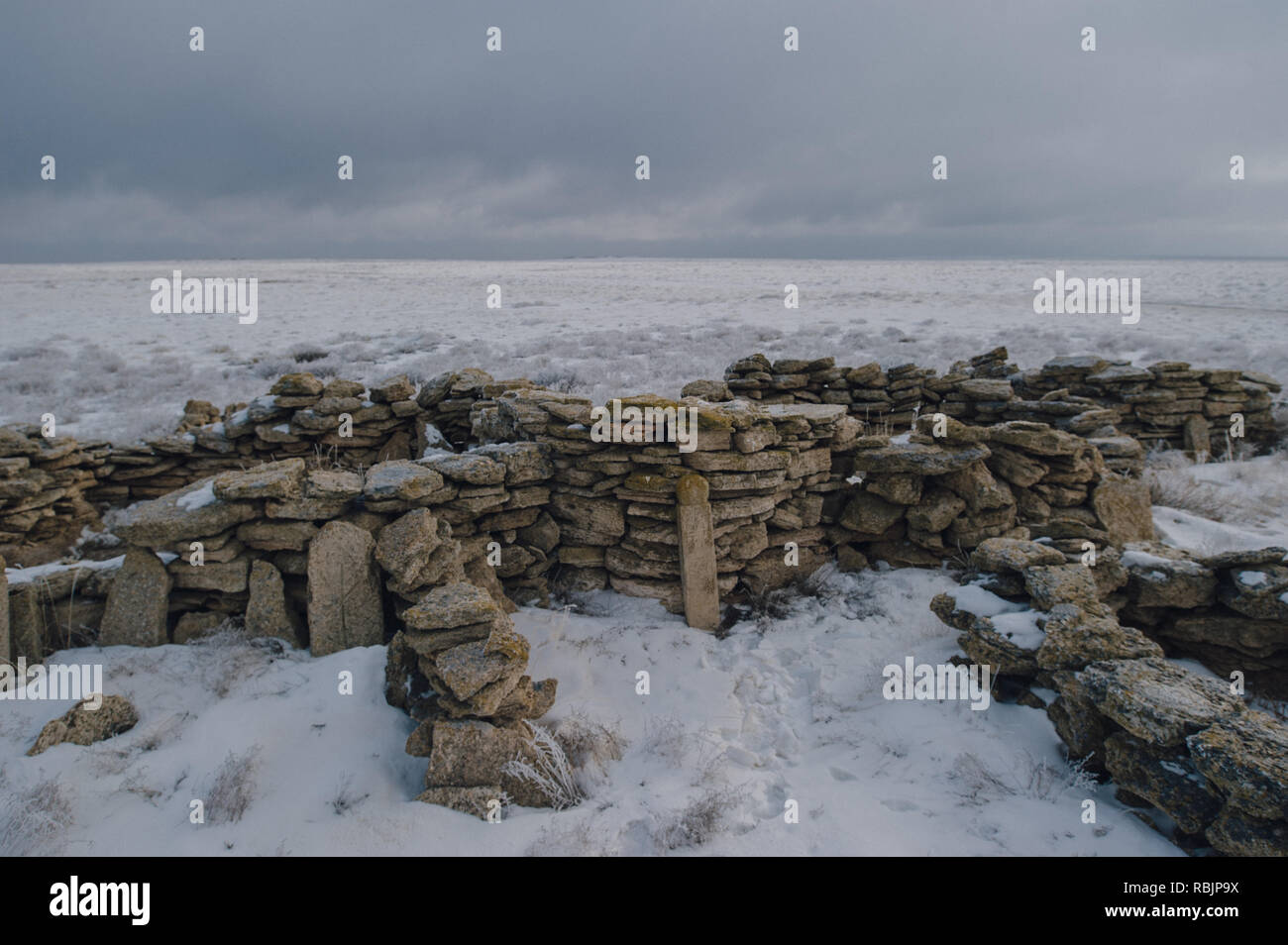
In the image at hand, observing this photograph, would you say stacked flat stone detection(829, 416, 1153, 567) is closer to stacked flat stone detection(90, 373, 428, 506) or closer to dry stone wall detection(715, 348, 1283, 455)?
dry stone wall detection(715, 348, 1283, 455)

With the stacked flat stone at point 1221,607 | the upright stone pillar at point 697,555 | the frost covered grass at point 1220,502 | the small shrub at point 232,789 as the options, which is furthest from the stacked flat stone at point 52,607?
the frost covered grass at point 1220,502

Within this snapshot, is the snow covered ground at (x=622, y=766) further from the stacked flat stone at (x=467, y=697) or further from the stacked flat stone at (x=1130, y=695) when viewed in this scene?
the stacked flat stone at (x=1130, y=695)

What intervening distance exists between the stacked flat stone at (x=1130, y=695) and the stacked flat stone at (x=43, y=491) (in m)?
9.01

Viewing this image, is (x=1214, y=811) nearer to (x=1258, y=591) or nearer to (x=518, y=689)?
(x=1258, y=591)

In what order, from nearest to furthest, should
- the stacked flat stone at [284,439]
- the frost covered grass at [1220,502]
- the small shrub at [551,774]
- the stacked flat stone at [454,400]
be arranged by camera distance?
the small shrub at [551,774] → the frost covered grass at [1220,502] → the stacked flat stone at [284,439] → the stacked flat stone at [454,400]

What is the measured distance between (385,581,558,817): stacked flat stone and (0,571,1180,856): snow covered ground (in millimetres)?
138

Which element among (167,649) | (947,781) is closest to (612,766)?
(947,781)

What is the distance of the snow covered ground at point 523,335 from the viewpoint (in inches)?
591

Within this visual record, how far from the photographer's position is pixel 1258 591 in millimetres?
4848

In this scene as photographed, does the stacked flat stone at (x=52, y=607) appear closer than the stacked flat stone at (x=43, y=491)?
Yes

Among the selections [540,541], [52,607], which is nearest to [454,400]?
[540,541]

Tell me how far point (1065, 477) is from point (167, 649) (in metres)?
9.06

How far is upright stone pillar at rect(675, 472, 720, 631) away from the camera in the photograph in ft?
20.0

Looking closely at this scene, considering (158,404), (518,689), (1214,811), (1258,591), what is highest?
(158,404)
